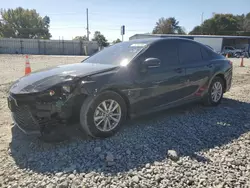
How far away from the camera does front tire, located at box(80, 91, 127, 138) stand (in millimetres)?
3236

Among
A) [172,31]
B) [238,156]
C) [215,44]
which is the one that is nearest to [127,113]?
[238,156]

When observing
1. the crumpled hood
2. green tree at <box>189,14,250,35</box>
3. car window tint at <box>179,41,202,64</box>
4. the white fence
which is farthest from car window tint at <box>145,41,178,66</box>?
green tree at <box>189,14,250,35</box>

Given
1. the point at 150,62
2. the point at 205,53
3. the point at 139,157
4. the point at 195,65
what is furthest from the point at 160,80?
the point at 205,53

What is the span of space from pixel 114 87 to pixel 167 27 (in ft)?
222

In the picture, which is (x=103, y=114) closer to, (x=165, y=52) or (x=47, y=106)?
(x=47, y=106)

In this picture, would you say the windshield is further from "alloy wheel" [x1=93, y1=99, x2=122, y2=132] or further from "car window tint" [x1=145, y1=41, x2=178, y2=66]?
"alloy wheel" [x1=93, y1=99, x2=122, y2=132]

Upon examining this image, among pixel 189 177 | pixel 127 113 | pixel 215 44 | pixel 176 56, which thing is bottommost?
pixel 189 177

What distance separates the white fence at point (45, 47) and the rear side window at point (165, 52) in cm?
3640

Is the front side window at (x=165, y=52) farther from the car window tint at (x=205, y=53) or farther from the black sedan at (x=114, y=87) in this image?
the car window tint at (x=205, y=53)

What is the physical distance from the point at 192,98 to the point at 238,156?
1.79m

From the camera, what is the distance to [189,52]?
4809 millimetres

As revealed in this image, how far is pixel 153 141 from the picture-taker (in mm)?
3465

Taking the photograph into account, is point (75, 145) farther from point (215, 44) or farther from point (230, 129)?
point (215, 44)

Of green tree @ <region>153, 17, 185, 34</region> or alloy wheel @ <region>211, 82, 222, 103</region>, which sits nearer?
alloy wheel @ <region>211, 82, 222, 103</region>
